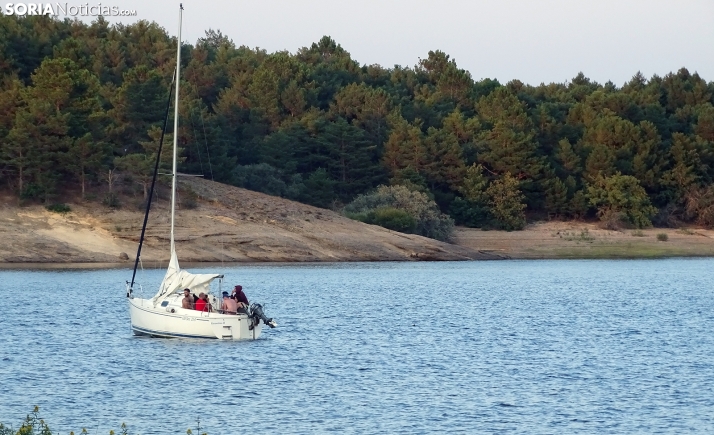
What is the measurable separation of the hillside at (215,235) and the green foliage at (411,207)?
91.3 inches

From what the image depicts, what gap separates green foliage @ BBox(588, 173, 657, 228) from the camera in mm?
95481

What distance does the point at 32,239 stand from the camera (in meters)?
71.2

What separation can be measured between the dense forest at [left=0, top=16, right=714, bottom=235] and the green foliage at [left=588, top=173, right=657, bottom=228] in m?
0.13

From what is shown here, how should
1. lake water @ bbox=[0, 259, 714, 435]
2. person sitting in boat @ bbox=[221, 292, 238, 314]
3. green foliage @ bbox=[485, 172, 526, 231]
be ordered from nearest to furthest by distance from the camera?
lake water @ bbox=[0, 259, 714, 435]
person sitting in boat @ bbox=[221, 292, 238, 314]
green foliage @ bbox=[485, 172, 526, 231]

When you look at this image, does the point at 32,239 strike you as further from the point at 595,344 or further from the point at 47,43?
the point at 595,344

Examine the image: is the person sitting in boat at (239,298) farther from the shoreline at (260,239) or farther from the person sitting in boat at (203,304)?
the shoreline at (260,239)

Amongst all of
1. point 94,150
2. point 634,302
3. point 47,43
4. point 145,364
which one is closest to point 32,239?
point 94,150

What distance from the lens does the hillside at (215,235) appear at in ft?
235

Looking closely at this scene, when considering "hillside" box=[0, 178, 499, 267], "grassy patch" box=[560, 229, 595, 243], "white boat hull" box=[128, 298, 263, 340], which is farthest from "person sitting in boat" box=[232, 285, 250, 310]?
"grassy patch" box=[560, 229, 595, 243]

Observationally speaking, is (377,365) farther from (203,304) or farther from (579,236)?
(579,236)

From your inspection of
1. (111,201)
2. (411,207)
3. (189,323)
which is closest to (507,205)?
(411,207)

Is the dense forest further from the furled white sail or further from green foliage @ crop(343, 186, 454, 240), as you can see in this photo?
the furled white sail

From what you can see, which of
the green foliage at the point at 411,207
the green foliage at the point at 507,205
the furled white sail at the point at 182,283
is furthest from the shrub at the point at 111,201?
the furled white sail at the point at 182,283

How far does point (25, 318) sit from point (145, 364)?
12.9m
